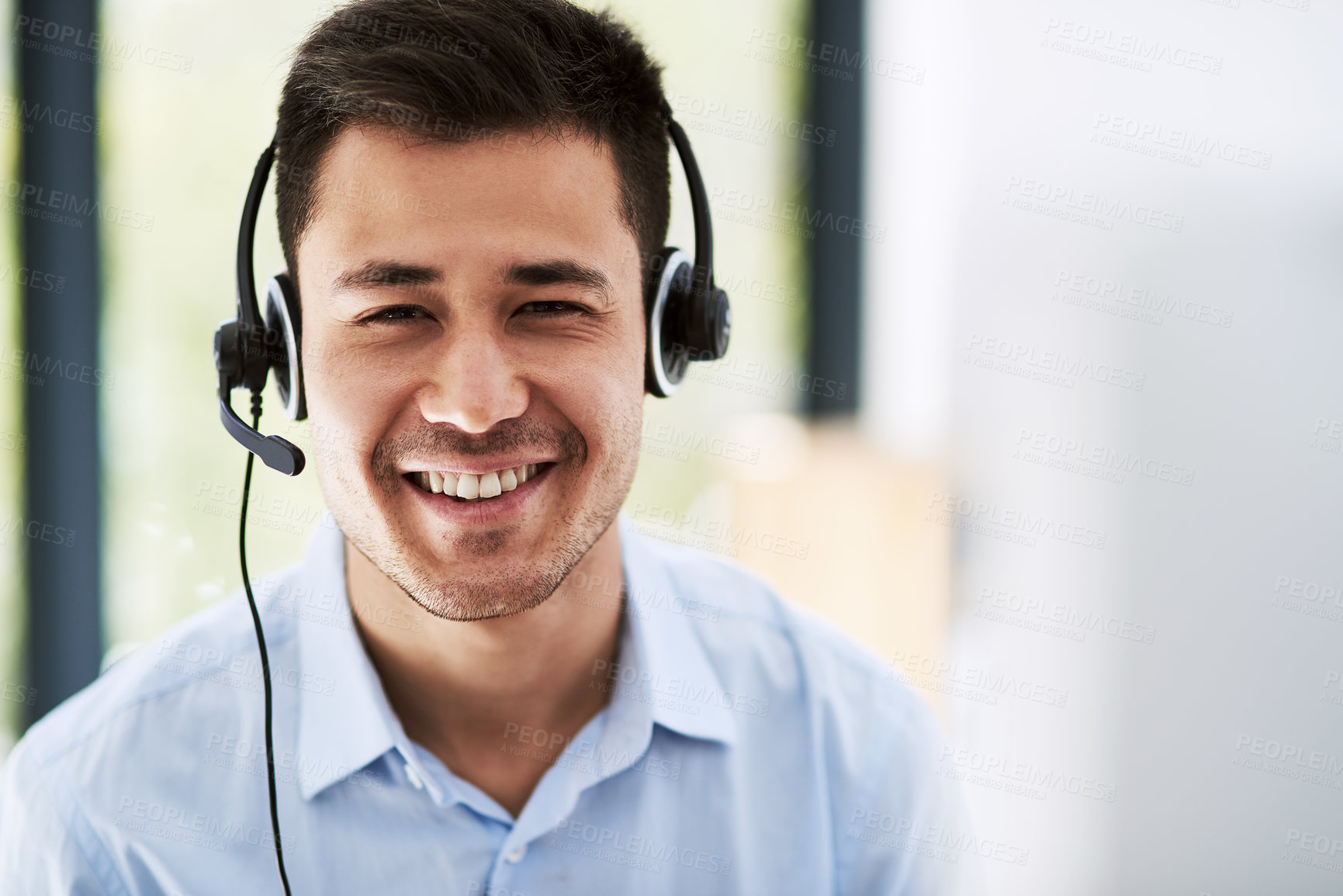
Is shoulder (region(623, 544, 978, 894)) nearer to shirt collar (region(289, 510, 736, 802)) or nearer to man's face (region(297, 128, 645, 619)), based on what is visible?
shirt collar (region(289, 510, 736, 802))

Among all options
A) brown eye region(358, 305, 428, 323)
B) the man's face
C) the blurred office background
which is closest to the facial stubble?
the man's face

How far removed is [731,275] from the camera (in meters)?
2.21

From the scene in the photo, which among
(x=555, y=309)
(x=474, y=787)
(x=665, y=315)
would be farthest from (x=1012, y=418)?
(x=474, y=787)

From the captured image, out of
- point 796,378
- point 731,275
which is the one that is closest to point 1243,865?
point 796,378

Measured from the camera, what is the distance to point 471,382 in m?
0.94

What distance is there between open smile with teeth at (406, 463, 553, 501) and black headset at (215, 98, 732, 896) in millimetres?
132

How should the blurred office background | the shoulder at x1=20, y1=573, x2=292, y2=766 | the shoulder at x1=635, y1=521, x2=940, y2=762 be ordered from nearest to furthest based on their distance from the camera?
the shoulder at x1=20, y1=573, x2=292, y2=766 → the shoulder at x1=635, y1=521, x2=940, y2=762 → the blurred office background

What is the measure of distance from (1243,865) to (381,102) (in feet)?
5.91

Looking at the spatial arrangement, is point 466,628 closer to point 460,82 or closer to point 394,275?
point 394,275

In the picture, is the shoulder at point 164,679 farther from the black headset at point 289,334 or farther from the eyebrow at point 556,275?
the eyebrow at point 556,275

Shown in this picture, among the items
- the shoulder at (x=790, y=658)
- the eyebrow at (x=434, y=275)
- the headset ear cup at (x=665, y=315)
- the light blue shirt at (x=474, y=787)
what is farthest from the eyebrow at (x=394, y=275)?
the shoulder at (x=790, y=658)

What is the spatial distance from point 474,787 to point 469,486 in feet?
1.13

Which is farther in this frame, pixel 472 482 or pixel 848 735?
pixel 848 735

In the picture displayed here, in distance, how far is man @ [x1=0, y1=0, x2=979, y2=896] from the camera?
3.12 ft
